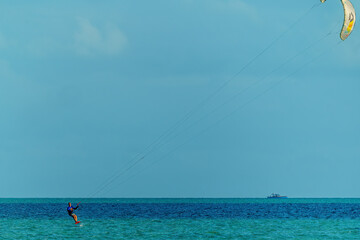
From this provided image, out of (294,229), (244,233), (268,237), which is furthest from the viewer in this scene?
(294,229)

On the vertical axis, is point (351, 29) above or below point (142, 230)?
above

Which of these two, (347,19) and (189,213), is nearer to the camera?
(347,19)

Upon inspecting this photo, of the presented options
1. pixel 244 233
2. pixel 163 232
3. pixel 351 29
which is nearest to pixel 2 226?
pixel 163 232

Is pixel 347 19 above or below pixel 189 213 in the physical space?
above

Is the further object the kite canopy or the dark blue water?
the dark blue water

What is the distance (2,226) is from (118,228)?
11637 mm

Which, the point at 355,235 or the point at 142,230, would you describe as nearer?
the point at 355,235

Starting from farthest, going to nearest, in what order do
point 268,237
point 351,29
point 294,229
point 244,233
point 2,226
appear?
point 2,226 < point 294,229 < point 244,233 < point 268,237 < point 351,29

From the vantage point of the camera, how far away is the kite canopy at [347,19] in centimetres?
3090

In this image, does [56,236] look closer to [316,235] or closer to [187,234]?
[187,234]

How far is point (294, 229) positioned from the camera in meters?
54.9

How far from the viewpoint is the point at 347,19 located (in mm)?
30922

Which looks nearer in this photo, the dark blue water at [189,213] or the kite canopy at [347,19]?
the kite canopy at [347,19]

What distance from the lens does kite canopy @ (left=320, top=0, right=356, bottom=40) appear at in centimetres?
3090
